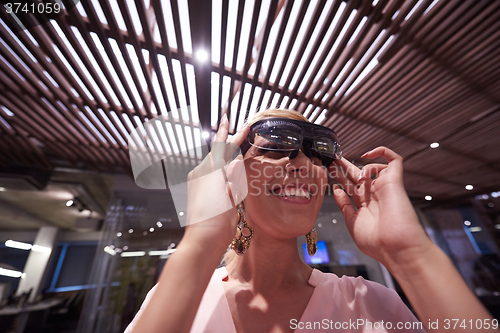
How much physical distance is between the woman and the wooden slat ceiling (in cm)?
129

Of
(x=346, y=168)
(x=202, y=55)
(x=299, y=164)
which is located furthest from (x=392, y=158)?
(x=202, y=55)

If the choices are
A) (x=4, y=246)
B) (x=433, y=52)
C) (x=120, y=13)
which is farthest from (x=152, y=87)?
(x=4, y=246)

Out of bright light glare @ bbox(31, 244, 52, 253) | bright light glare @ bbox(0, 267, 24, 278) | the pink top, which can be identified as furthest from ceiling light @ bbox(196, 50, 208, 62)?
bright light glare @ bbox(0, 267, 24, 278)

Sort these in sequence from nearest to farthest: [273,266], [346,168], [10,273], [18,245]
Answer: [273,266]
[346,168]
[10,273]
[18,245]

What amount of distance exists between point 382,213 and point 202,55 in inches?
77.7

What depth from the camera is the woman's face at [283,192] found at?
2.50 feet

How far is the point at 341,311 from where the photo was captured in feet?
2.41

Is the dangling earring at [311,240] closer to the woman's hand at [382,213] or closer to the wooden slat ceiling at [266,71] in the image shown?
the woman's hand at [382,213]

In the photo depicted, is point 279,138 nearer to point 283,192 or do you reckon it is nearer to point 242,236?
point 283,192

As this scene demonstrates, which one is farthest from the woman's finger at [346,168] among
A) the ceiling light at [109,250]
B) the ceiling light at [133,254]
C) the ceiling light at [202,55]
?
the ceiling light at [109,250]

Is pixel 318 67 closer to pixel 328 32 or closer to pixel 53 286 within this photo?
pixel 328 32

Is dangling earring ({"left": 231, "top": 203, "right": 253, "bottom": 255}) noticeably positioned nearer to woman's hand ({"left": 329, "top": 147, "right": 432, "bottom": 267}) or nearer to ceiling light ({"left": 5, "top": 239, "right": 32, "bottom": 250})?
woman's hand ({"left": 329, "top": 147, "right": 432, "bottom": 267})

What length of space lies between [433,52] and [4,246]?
676 centimetres

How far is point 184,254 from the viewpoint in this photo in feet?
1.82
